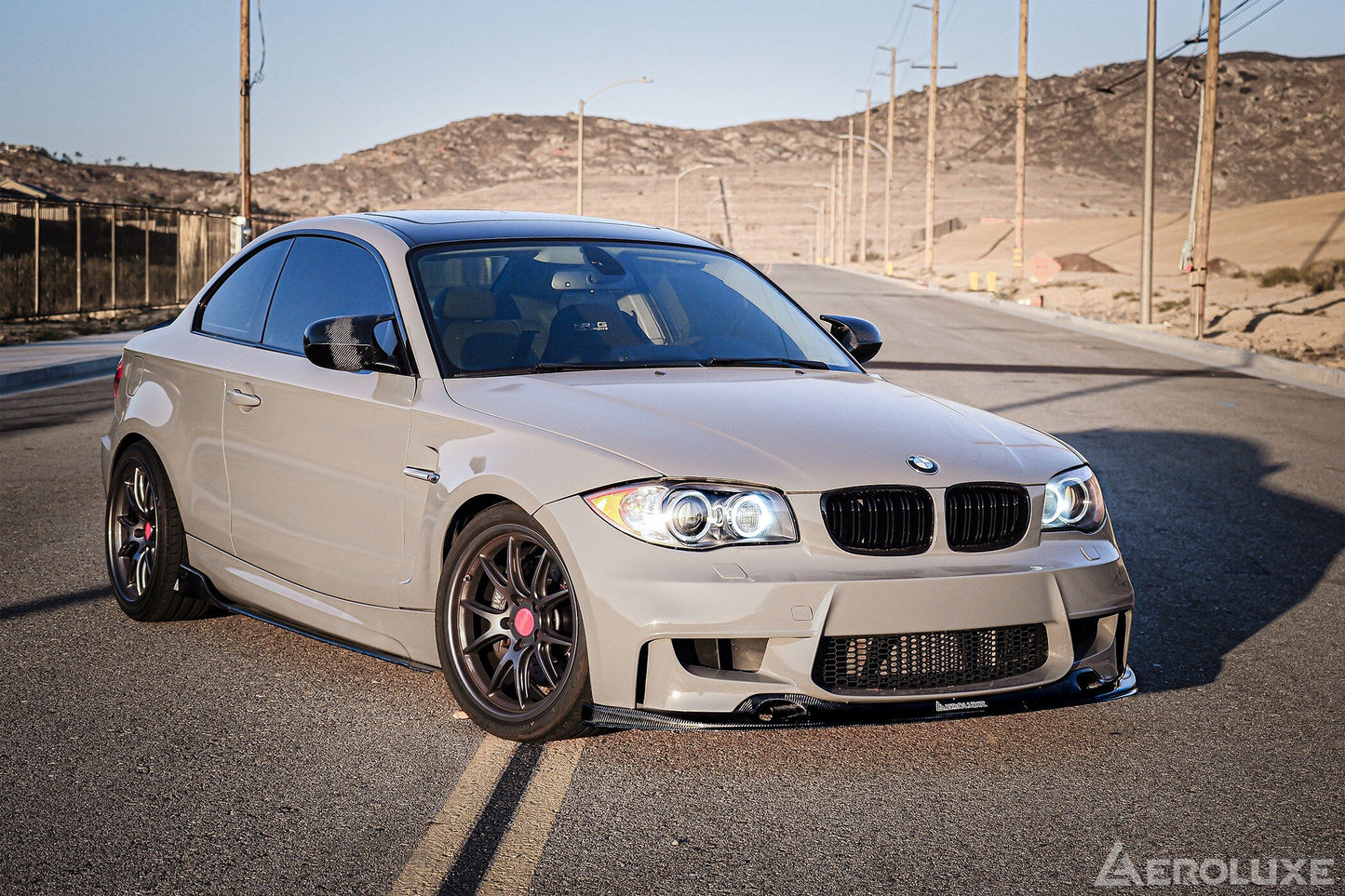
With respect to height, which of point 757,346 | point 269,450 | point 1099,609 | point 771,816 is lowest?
point 771,816

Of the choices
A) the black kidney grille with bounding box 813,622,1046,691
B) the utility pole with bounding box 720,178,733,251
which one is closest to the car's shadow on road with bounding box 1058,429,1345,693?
the black kidney grille with bounding box 813,622,1046,691

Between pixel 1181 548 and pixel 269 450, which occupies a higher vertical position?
pixel 269 450

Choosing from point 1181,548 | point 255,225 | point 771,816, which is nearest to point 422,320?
point 771,816

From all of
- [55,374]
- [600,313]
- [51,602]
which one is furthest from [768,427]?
[55,374]

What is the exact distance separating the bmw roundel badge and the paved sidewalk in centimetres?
1420

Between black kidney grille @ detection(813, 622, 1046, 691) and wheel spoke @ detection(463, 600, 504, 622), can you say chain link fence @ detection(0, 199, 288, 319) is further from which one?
black kidney grille @ detection(813, 622, 1046, 691)

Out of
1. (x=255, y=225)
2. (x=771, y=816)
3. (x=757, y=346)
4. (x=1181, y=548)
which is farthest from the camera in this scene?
(x=255, y=225)

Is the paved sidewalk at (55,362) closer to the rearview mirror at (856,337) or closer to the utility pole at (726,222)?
the rearview mirror at (856,337)

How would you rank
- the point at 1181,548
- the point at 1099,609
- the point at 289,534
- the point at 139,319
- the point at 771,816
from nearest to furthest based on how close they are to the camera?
the point at 771,816, the point at 1099,609, the point at 289,534, the point at 1181,548, the point at 139,319

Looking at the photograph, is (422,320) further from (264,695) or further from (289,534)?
(264,695)

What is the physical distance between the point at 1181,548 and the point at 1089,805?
4199mm

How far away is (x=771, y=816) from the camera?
13.2 feet

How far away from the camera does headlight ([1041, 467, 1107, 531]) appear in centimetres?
459

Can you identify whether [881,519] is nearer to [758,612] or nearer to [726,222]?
[758,612]
